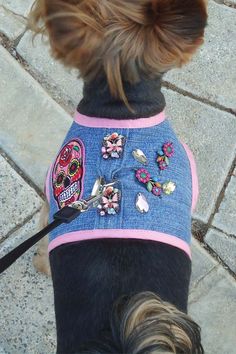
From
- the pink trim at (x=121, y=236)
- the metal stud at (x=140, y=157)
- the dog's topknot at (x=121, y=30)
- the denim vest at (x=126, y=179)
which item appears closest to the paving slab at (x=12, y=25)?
the denim vest at (x=126, y=179)

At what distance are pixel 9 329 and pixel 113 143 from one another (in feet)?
3.66

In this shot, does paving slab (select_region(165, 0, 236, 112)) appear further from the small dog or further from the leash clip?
the leash clip

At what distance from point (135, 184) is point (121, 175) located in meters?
0.05

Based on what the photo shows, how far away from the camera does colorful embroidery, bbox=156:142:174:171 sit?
1.96 m

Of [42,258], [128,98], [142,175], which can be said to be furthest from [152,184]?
[42,258]

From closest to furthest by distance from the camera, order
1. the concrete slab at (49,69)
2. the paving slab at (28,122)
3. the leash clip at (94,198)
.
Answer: the leash clip at (94,198), the paving slab at (28,122), the concrete slab at (49,69)

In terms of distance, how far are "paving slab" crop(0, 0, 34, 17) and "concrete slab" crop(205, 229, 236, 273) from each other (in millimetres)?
1513

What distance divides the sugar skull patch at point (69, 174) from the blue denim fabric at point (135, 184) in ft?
0.09

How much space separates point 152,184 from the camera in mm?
1906

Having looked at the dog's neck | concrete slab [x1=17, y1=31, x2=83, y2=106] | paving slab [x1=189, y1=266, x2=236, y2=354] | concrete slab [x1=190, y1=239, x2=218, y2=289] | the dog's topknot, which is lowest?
paving slab [x1=189, y1=266, x2=236, y2=354]

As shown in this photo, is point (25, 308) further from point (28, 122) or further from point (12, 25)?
point (12, 25)

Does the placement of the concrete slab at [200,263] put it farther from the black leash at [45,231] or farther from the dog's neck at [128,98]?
the black leash at [45,231]

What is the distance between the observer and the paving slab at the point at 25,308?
2.57m

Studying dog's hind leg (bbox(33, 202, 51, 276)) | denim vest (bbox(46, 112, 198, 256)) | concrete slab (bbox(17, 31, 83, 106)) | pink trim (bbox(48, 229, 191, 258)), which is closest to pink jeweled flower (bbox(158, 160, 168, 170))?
denim vest (bbox(46, 112, 198, 256))
